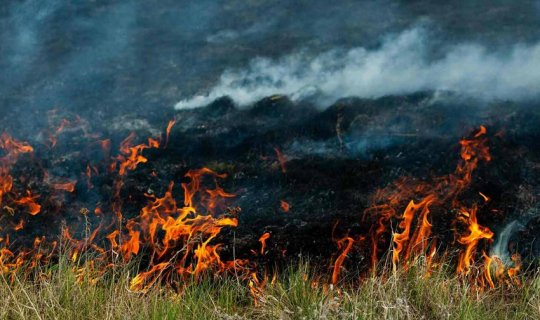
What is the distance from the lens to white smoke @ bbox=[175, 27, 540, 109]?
19.2ft

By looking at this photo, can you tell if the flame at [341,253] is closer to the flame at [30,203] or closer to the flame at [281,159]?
the flame at [281,159]

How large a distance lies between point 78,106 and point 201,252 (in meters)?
2.04

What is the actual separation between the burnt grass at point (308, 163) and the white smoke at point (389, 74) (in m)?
0.12

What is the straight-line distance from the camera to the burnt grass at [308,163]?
5.46m

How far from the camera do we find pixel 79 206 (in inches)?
225

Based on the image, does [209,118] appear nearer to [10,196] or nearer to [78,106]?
[78,106]

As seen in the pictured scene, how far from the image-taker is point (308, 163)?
573 cm

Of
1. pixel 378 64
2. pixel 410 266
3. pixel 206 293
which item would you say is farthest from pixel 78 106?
pixel 410 266

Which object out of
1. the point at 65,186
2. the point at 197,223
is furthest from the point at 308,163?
the point at 65,186

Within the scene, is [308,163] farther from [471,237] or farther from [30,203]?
[30,203]

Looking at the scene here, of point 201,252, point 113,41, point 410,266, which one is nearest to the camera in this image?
point 410,266

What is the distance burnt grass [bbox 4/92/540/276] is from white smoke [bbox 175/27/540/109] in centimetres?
12

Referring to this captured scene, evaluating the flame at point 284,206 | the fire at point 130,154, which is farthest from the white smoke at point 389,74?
the flame at point 284,206

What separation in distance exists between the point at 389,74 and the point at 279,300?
2.50m
